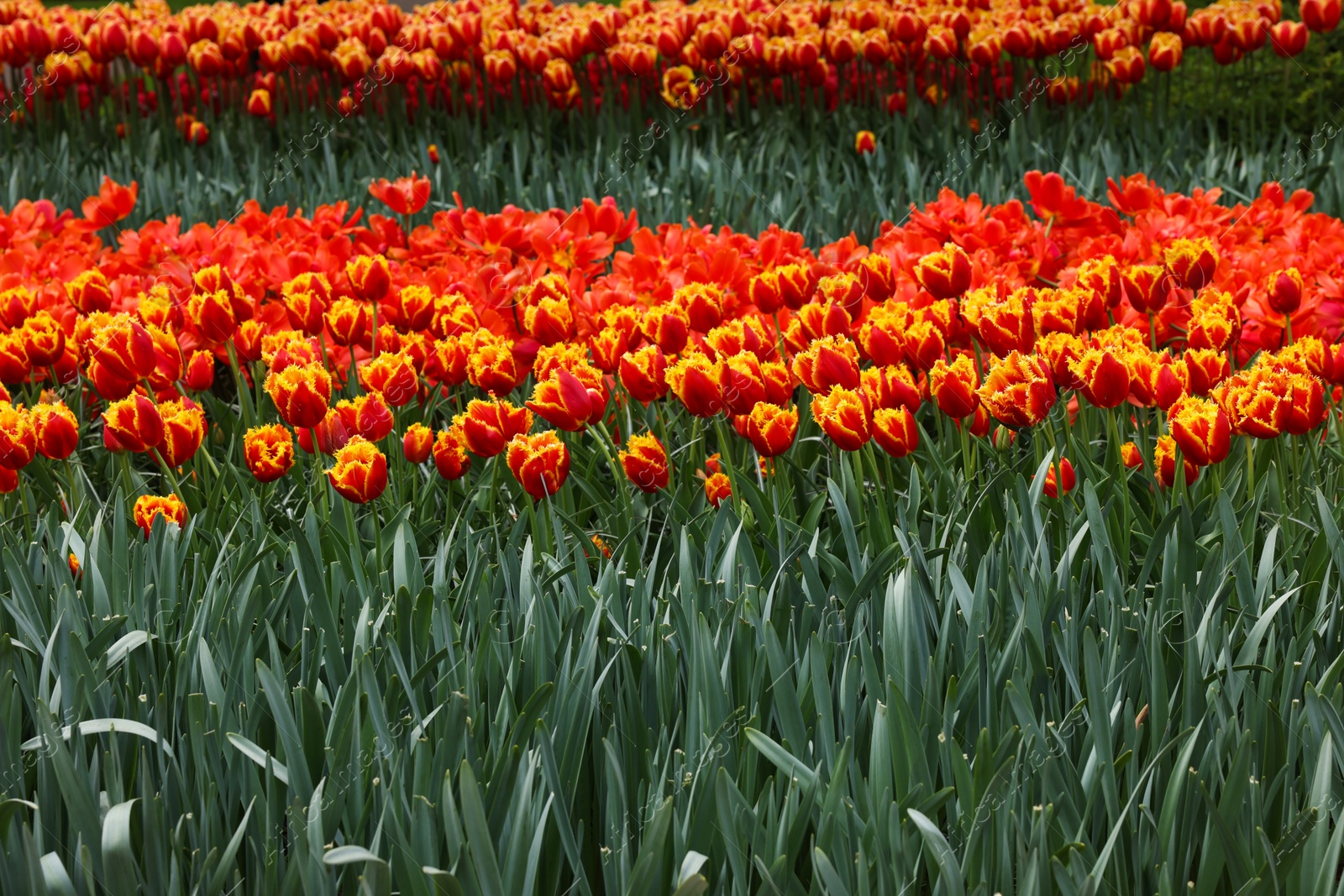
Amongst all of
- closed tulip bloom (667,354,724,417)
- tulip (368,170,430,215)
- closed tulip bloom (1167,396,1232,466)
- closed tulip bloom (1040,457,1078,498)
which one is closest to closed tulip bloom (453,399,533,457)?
closed tulip bloom (667,354,724,417)

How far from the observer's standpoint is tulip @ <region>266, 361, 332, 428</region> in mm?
1724

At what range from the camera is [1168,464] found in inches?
69.9

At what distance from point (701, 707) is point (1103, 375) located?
2.40 feet

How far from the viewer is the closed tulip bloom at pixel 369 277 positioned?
Result: 2.24 meters

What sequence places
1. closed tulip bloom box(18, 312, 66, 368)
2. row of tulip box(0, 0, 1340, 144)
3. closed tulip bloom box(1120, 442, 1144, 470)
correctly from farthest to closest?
row of tulip box(0, 0, 1340, 144) < closed tulip bloom box(18, 312, 66, 368) < closed tulip bloom box(1120, 442, 1144, 470)

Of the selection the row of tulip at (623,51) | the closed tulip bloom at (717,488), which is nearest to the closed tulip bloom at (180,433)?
the closed tulip bloom at (717,488)

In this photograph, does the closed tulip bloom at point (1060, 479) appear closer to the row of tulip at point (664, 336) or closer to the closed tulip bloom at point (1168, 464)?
the row of tulip at point (664, 336)

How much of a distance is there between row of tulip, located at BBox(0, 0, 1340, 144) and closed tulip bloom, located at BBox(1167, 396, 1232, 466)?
4052 mm

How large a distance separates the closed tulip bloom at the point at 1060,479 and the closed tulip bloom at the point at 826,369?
0.29 meters

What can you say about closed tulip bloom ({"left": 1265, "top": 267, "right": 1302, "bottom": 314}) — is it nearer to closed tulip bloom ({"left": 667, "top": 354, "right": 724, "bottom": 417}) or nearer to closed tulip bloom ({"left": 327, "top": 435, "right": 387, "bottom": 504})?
closed tulip bloom ({"left": 667, "top": 354, "right": 724, "bottom": 417})

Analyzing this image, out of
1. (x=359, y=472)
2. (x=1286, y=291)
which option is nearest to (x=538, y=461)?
(x=359, y=472)

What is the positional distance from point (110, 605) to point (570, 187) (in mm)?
3206

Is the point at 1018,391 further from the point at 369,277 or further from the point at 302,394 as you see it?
the point at 369,277

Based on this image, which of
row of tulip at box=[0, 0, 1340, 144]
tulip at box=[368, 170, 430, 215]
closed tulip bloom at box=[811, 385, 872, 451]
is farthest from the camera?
row of tulip at box=[0, 0, 1340, 144]
